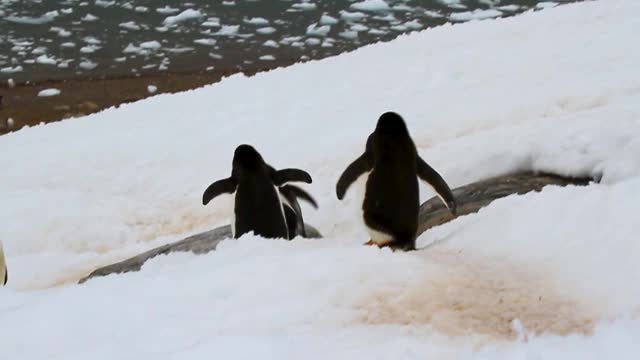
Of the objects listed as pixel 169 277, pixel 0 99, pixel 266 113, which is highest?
pixel 169 277

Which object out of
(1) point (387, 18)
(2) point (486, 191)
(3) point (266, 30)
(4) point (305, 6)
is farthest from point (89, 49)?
(2) point (486, 191)

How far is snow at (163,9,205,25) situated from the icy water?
19 mm

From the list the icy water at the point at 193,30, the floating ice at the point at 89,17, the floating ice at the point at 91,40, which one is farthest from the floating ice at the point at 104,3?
the floating ice at the point at 91,40

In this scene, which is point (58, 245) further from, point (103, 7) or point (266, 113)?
point (103, 7)

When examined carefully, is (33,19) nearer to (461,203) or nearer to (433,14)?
(433,14)

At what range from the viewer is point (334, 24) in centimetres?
1527

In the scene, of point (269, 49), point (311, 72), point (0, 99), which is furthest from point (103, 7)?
point (311, 72)

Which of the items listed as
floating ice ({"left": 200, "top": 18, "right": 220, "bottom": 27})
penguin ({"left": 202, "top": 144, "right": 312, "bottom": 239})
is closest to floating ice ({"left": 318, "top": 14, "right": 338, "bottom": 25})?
floating ice ({"left": 200, "top": 18, "right": 220, "bottom": 27})

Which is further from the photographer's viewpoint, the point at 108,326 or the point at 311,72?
the point at 311,72

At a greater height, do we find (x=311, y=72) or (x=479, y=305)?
(x=479, y=305)

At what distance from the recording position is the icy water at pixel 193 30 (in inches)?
518

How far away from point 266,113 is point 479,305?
507 centimetres

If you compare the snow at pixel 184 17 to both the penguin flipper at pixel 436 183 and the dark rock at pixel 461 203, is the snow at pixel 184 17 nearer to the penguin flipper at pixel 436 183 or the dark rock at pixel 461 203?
the dark rock at pixel 461 203

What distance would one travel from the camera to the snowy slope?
7.93 feet
